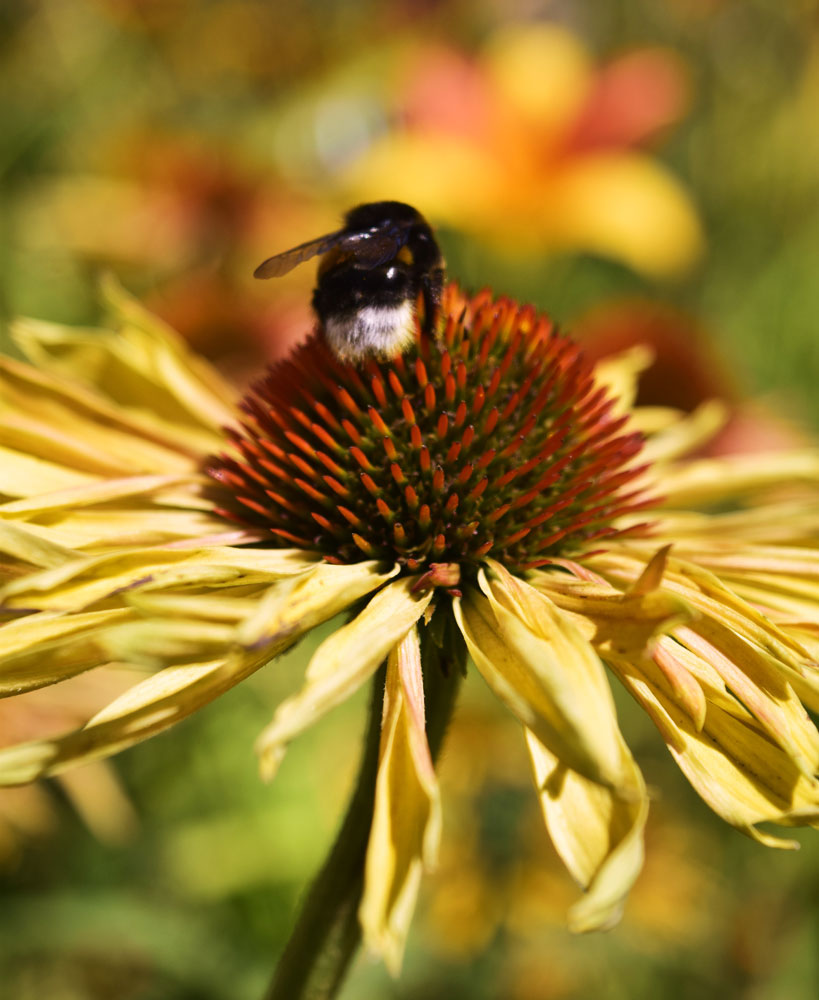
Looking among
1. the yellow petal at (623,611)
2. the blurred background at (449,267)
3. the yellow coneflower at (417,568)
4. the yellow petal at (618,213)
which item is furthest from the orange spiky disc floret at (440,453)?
the yellow petal at (618,213)

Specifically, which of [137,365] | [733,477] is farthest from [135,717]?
[733,477]

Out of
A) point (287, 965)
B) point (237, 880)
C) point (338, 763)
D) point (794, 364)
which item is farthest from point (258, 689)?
point (794, 364)

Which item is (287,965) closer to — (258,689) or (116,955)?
(116,955)

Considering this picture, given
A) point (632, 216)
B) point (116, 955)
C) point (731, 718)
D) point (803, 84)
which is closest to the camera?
point (731, 718)

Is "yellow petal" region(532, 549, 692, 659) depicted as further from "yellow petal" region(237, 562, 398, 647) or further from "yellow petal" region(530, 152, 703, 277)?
"yellow petal" region(530, 152, 703, 277)

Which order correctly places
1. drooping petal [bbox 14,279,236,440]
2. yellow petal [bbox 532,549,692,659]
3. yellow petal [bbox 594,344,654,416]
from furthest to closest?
yellow petal [bbox 594,344,654,416] → drooping petal [bbox 14,279,236,440] → yellow petal [bbox 532,549,692,659]

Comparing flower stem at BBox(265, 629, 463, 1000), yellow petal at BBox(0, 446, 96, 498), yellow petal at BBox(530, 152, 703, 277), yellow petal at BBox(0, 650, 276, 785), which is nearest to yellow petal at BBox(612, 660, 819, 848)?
flower stem at BBox(265, 629, 463, 1000)
